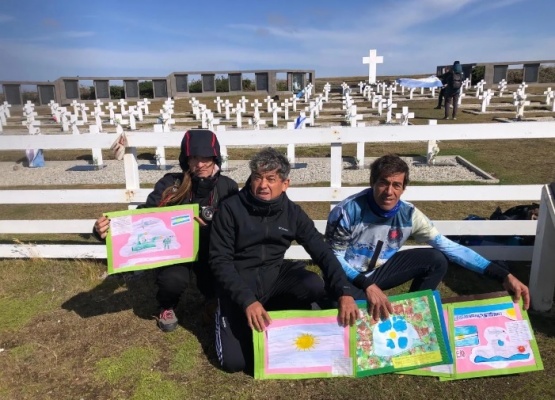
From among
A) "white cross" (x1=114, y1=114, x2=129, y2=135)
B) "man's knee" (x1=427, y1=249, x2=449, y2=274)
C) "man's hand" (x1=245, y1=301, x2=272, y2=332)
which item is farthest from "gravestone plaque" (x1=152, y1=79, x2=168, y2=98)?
"man's hand" (x1=245, y1=301, x2=272, y2=332)

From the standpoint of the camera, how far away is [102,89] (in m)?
30.8

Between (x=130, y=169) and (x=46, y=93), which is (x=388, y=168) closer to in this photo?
(x=130, y=169)

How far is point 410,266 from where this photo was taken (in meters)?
3.06

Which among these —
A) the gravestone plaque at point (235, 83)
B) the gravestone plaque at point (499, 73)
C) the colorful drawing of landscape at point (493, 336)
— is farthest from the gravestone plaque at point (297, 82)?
the colorful drawing of landscape at point (493, 336)

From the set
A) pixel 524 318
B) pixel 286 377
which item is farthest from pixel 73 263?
pixel 524 318

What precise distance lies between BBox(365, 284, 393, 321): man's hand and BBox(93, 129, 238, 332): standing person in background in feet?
4.16

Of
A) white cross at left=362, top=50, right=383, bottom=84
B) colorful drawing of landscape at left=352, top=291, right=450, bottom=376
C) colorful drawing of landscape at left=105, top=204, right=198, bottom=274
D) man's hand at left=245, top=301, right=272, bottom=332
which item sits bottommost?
colorful drawing of landscape at left=352, top=291, right=450, bottom=376

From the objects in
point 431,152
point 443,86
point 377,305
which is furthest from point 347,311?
point 443,86

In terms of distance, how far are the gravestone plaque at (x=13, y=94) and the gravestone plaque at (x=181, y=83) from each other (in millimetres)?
9613

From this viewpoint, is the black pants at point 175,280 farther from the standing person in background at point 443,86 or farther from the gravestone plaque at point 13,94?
the gravestone plaque at point 13,94

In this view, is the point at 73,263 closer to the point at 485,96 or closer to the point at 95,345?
the point at 95,345

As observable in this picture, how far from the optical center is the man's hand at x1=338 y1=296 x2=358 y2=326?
8.51ft

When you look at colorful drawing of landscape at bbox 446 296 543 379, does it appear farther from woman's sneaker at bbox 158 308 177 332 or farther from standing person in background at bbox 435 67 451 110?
standing person in background at bbox 435 67 451 110

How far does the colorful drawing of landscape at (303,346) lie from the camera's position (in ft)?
8.70
